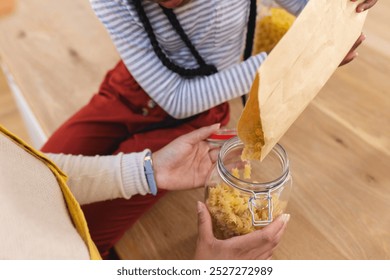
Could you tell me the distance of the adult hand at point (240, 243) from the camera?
0.50 metres

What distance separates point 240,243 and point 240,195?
6 cm

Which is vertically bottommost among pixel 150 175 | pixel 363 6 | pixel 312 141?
pixel 312 141

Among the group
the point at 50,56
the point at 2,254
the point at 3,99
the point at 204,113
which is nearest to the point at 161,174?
the point at 204,113

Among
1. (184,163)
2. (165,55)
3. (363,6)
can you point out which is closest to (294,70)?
(363,6)

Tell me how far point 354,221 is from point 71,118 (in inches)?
22.0

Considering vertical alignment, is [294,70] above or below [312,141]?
above

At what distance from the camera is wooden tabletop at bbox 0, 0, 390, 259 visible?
1.98 feet

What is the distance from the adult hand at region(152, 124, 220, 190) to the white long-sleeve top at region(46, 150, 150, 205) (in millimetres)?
28

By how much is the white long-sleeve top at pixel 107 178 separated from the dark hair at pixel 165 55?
0.65 feet

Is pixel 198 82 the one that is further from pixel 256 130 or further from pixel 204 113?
pixel 256 130

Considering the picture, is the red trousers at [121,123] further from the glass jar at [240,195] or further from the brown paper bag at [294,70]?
→ the brown paper bag at [294,70]

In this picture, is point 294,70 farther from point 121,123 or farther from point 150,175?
point 121,123

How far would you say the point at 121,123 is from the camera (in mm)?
824

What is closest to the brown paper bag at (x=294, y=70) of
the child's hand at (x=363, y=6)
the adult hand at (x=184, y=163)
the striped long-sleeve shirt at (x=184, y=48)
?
the child's hand at (x=363, y=6)
